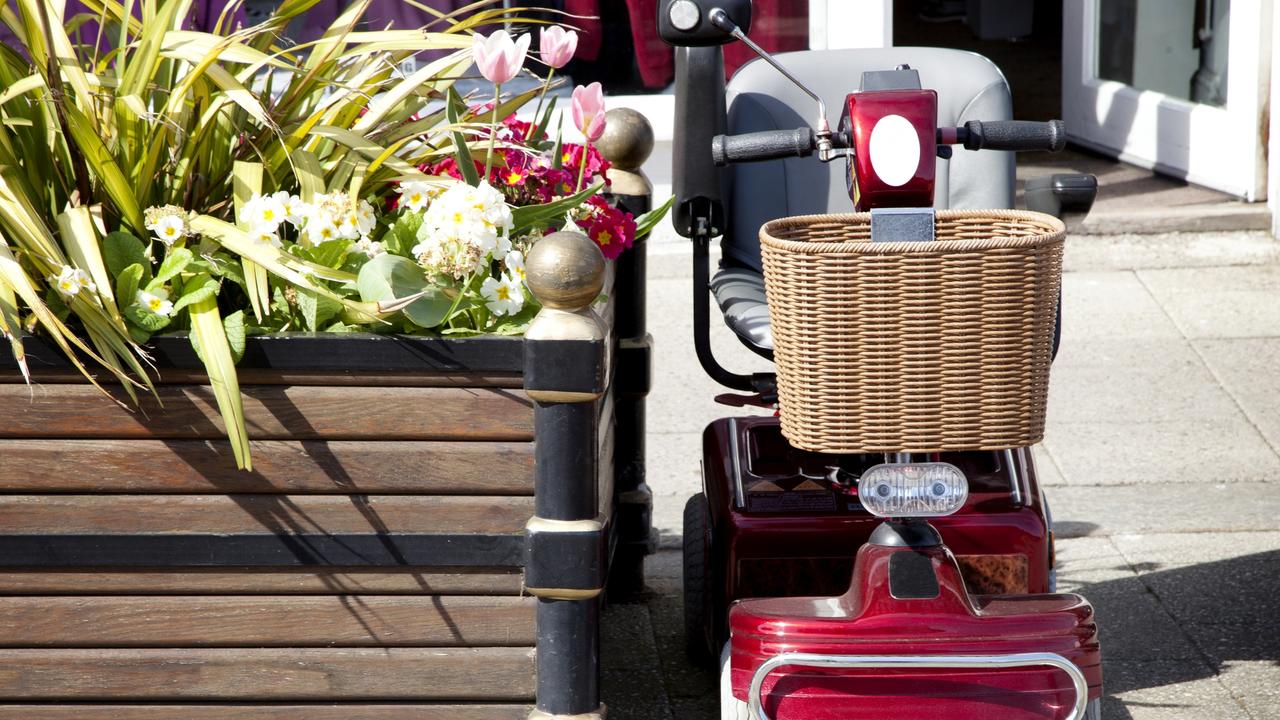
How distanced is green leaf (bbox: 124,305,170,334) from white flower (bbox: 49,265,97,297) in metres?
0.06

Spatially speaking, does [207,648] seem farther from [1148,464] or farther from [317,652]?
[1148,464]

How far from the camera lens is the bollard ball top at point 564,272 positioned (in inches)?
74.2

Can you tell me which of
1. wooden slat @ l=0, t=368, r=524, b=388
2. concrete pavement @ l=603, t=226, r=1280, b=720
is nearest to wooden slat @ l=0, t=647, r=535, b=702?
wooden slat @ l=0, t=368, r=524, b=388

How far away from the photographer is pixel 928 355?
1.88 meters

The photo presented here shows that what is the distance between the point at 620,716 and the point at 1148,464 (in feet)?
6.19

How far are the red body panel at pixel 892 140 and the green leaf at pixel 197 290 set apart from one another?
37.1 inches

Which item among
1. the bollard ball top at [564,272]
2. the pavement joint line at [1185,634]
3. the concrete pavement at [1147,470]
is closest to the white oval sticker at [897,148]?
the bollard ball top at [564,272]

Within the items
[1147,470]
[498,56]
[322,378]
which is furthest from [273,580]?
[1147,470]

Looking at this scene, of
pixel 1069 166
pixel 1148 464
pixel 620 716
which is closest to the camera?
pixel 620 716

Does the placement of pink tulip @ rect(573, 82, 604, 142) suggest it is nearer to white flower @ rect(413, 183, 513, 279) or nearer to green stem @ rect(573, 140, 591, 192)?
green stem @ rect(573, 140, 591, 192)

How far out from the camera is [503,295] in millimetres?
2029

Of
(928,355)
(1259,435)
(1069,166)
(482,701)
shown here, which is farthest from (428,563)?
(1069,166)

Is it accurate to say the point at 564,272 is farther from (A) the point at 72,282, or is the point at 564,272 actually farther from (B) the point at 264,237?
(A) the point at 72,282

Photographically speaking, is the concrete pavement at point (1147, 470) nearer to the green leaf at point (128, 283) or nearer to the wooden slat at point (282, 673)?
the wooden slat at point (282, 673)
